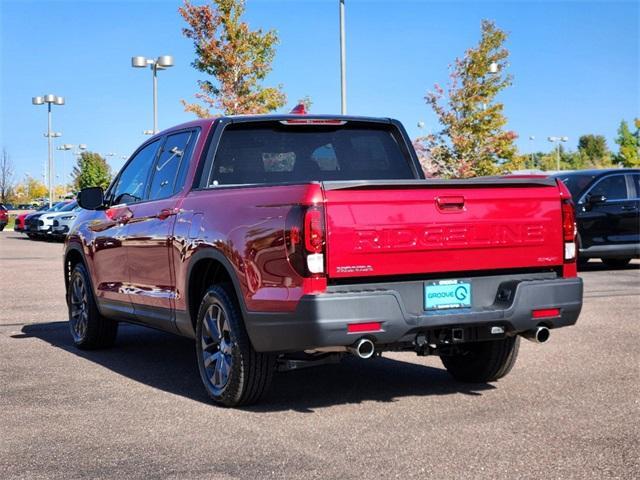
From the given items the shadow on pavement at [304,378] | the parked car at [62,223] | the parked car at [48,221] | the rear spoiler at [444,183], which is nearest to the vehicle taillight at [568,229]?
the rear spoiler at [444,183]

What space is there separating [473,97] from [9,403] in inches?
1443

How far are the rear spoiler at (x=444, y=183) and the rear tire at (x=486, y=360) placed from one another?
46.5 inches

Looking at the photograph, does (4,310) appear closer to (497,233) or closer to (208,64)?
(497,233)

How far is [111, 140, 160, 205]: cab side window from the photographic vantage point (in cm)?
819

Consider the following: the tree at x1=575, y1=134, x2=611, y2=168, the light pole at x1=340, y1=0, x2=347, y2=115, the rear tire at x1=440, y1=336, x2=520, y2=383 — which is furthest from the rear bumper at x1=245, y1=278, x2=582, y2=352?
the tree at x1=575, y1=134, x2=611, y2=168

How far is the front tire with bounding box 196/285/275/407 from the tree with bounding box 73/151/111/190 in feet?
382

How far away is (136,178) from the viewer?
8.46 m

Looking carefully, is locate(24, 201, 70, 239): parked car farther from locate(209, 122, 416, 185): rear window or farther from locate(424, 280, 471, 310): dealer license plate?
locate(424, 280, 471, 310): dealer license plate

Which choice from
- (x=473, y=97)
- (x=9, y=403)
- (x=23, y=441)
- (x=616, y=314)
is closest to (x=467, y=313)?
(x=23, y=441)

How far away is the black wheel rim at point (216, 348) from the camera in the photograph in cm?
636

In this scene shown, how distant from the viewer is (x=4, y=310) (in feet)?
40.9

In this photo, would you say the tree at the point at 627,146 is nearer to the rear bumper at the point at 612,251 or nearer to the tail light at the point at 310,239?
the rear bumper at the point at 612,251

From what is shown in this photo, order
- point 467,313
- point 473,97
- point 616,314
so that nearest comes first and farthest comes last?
point 467,313
point 616,314
point 473,97

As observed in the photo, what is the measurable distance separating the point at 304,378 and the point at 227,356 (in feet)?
4.34
